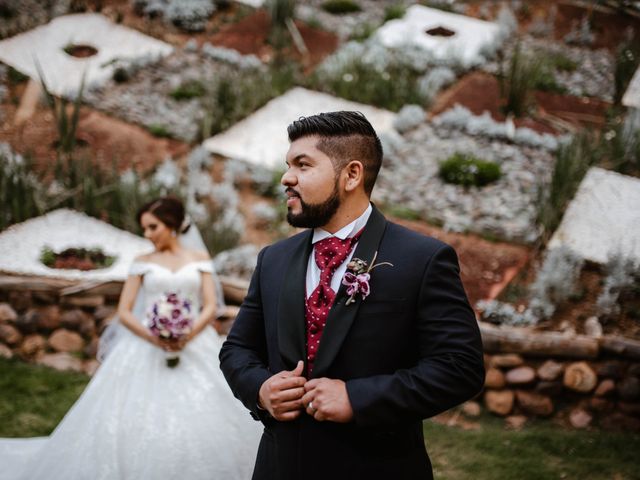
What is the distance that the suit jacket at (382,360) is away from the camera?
234 cm

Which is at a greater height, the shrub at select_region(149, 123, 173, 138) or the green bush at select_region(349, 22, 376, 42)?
the green bush at select_region(349, 22, 376, 42)

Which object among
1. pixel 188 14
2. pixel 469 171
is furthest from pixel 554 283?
pixel 188 14

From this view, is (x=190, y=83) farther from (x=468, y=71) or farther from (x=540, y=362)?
(x=540, y=362)

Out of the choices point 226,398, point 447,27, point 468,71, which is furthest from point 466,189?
point 447,27

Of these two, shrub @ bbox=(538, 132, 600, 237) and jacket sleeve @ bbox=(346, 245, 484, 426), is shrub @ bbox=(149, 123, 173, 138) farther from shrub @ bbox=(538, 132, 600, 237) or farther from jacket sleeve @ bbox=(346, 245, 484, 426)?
jacket sleeve @ bbox=(346, 245, 484, 426)

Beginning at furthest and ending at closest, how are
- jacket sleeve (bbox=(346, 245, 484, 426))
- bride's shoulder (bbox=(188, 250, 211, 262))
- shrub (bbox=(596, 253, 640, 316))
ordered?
shrub (bbox=(596, 253, 640, 316)), bride's shoulder (bbox=(188, 250, 211, 262)), jacket sleeve (bbox=(346, 245, 484, 426))

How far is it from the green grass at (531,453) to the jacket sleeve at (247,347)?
7.10ft

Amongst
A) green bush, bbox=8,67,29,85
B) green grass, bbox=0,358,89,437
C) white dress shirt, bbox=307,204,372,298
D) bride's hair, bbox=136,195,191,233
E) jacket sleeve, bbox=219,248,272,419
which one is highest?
white dress shirt, bbox=307,204,372,298

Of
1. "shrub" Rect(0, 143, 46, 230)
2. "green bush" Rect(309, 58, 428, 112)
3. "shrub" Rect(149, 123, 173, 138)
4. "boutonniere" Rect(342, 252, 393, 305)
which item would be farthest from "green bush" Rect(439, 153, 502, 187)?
"boutonniere" Rect(342, 252, 393, 305)

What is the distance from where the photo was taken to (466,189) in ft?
23.1

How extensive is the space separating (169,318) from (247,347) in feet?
5.45

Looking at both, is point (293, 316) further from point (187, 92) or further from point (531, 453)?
point (187, 92)

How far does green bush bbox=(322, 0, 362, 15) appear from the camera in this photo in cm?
1109

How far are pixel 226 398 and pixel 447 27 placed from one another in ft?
24.9
